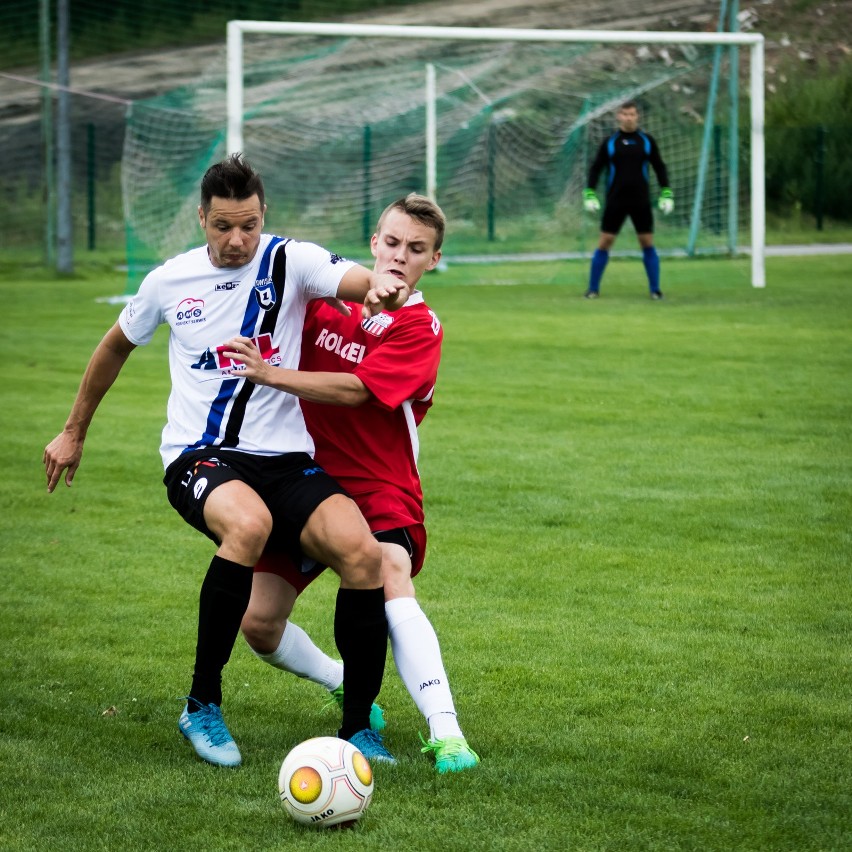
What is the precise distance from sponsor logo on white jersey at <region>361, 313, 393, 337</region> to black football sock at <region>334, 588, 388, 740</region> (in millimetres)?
789

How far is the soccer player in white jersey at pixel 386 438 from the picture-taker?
4.08m

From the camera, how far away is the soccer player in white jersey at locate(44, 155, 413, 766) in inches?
155

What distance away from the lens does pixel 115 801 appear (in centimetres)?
365

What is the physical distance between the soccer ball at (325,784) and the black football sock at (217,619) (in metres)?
0.49

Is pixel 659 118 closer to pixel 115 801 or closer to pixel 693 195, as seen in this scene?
pixel 693 195

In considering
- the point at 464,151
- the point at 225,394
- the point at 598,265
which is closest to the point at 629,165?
the point at 598,265

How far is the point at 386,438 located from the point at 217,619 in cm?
78

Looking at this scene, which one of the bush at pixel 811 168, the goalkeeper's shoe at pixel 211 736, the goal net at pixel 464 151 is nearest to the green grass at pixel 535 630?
the goalkeeper's shoe at pixel 211 736

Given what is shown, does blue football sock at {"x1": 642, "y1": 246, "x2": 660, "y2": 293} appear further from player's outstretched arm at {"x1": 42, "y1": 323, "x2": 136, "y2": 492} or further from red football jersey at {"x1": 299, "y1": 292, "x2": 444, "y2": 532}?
player's outstretched arm at {"x1": 42, "y1": 323, "x2": 136, "y2": 492}

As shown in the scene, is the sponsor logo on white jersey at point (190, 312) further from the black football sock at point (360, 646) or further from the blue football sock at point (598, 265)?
the blue football sock at point (598, 265)

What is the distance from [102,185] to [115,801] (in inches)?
988

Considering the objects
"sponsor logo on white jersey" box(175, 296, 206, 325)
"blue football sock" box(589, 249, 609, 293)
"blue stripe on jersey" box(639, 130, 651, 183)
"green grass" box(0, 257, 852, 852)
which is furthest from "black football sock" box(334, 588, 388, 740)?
"blue stripe on jersey" box(639, 130, 651, 183)

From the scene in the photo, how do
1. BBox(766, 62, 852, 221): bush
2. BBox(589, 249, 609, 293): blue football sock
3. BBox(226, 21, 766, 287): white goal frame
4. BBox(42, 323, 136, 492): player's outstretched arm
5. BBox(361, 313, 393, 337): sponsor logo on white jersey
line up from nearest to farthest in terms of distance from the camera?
BBox(361, 313, 393, 337): sponsor logo on white jersey
BBox(42, 323, 136, 492): player's outstretched arm
BBox(226, 21, 766, 287): white goal frame
BBox(589, 249, 609, 293): blue football sock
BBox(766, 62, 852, 221): bush

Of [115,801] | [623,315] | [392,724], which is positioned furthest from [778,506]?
[623,315]
